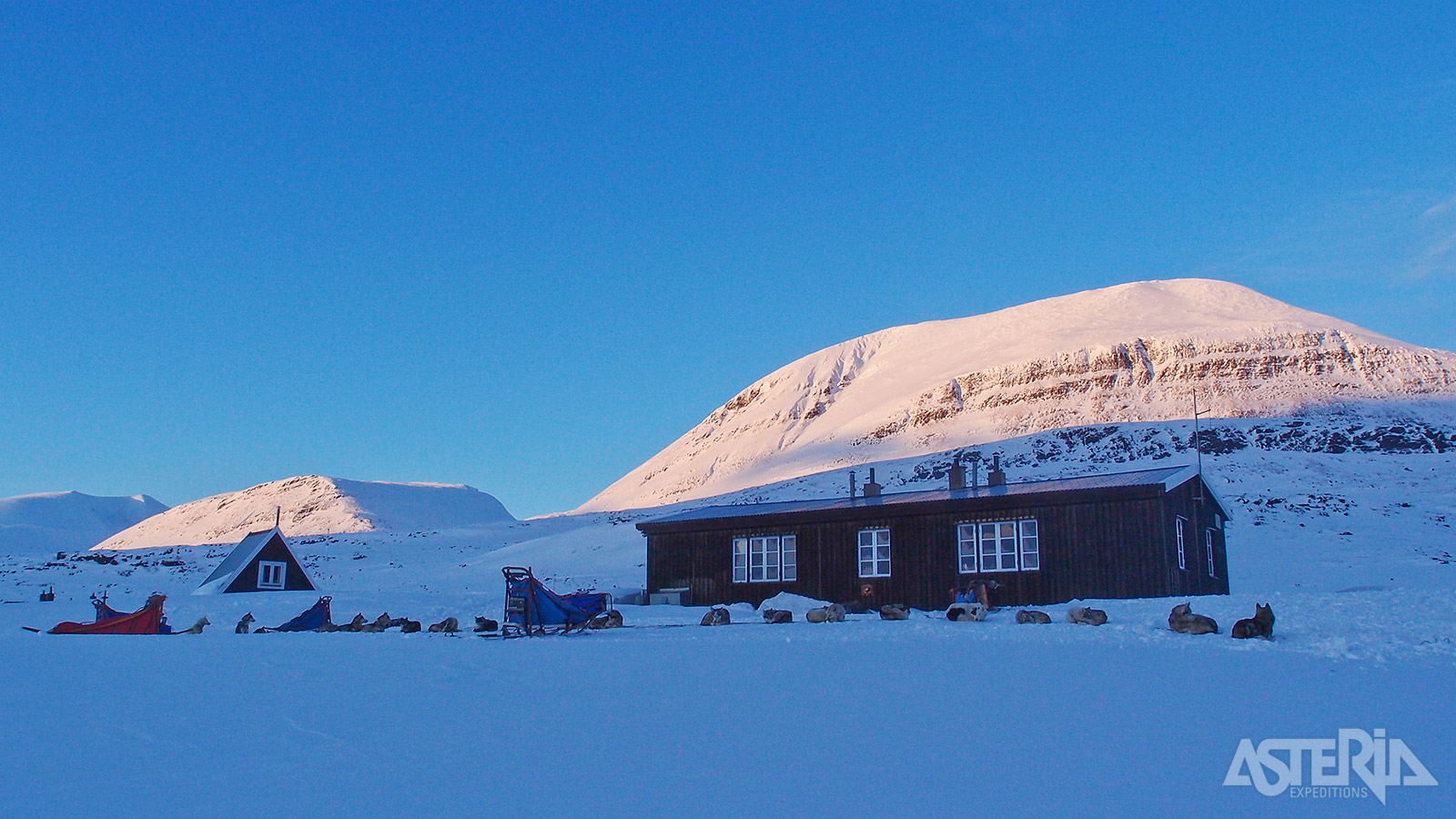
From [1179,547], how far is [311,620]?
17.5m

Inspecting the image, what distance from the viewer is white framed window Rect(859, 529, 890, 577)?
2288cm

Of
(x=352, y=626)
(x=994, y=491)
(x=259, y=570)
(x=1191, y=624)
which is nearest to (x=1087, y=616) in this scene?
(x=1191, y=624)

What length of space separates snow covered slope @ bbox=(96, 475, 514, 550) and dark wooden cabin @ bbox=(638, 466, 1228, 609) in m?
63.5

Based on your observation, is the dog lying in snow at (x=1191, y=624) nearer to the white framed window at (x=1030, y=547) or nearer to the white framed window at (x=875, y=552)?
the white framed window at (x=1030, y=547)

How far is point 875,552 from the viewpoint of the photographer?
906 inches

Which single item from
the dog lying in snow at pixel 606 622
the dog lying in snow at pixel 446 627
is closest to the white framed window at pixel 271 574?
the dog lying in snow at pixel 446 627

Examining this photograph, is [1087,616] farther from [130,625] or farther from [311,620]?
[130,625]

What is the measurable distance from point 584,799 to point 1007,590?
1550 cm

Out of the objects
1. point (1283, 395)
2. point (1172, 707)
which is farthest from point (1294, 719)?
point (1283, 395)

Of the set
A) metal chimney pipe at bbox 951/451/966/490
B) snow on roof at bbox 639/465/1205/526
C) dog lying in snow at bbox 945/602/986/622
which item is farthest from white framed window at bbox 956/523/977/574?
dog lying in snow at bbox 945/602/986/622

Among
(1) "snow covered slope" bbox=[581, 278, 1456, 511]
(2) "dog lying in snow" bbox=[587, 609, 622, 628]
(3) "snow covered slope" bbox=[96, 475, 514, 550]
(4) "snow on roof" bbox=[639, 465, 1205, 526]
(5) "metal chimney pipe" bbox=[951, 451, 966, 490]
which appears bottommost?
(2) "dog lying in snow" bbox=[587, 609, 622, 628]

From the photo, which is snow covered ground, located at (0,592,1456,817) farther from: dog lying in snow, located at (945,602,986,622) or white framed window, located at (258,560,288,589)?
white framed window, located at (258,560,288,589)

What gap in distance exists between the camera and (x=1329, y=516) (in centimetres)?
4062

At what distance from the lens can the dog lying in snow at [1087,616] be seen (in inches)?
588
